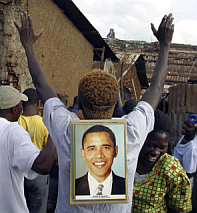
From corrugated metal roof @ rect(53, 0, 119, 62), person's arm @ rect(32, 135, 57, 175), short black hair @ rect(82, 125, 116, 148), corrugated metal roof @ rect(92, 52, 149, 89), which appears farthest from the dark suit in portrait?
corrugated metal roof @ rect(92, 52, 149, 89)

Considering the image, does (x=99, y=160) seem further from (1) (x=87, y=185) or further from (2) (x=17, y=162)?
(2) (x=17, y=162)

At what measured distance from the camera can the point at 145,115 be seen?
128 centimetres

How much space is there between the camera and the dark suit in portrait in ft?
3.68

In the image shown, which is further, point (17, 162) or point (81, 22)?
point (81, 22)

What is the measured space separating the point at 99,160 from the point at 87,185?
5.1 inches

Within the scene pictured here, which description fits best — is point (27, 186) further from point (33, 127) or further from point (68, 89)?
point (68, 89)

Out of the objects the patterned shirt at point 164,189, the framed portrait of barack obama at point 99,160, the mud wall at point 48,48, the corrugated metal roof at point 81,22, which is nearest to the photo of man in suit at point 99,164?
the framed portrait of barack obama at point 99,160

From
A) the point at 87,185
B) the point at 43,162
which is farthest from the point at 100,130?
the point at 43,162

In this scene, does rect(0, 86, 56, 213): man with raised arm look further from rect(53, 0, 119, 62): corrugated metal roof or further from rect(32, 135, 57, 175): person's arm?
rect(53, 0, 119, 62): corrugated metal roof

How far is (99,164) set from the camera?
1.14m

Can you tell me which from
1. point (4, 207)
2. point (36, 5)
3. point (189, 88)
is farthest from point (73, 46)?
point (4, 207)

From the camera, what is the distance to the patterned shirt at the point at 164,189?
5.65 feet

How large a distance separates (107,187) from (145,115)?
Result: 43 cm

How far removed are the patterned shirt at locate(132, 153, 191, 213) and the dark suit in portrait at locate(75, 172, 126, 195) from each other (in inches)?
27.8
